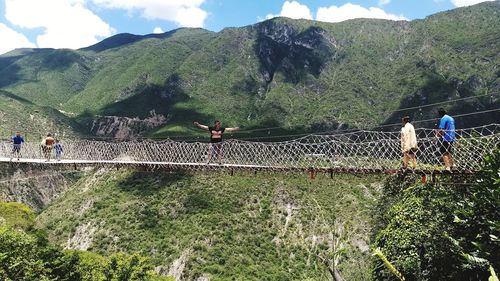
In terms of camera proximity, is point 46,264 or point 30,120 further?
point 30,120

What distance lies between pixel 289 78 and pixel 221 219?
67.4 m

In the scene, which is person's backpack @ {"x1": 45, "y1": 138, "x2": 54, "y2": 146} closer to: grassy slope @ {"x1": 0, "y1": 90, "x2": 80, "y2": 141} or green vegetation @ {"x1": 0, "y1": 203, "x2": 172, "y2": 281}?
green vegetation @ {"x1": 0, "y1": 203, "x2": 172, "y2": 281}

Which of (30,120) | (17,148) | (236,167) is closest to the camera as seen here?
(236,167)

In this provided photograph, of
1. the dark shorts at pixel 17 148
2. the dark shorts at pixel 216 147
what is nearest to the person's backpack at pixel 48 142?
the dark shorts at pixel 17 148

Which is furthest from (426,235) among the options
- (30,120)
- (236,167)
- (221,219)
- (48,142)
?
(30,120)

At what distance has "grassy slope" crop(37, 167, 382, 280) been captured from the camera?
134 ft

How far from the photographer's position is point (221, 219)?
45.0 m

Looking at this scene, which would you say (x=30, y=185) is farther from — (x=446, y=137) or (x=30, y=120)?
(x=446, y=137)

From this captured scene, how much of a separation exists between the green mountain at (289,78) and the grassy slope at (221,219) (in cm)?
2135

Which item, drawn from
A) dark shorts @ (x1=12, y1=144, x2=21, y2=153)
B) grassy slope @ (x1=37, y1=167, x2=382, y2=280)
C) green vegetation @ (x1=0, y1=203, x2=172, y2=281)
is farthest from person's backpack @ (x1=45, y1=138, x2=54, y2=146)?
grassy slope @ (x1=37, y1=167, x2=382, y2=280)

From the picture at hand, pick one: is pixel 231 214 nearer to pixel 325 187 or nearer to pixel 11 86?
pixel 325 187

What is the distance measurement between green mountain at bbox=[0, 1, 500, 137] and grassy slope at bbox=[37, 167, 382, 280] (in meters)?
21.4

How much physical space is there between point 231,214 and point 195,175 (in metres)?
9.11

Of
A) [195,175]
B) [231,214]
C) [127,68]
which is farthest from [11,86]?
[231,214]
